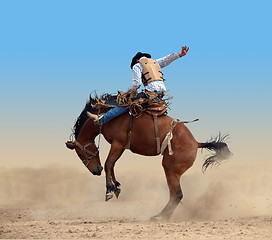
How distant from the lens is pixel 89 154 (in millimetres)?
11656

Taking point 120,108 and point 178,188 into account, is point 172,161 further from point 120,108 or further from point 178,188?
point 120,108

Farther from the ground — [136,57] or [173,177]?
[136,57]

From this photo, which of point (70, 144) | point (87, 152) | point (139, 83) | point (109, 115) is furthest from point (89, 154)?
point (139, 83)

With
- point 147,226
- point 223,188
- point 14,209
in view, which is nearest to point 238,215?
point 223,188

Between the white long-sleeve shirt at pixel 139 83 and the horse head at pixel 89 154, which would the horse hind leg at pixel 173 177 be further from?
the horse head at pixel 89 154

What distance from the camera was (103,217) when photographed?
12.5 m

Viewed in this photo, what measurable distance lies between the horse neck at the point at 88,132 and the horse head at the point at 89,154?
107 mm

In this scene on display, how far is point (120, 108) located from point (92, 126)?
0.91m

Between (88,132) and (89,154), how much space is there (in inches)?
19.4

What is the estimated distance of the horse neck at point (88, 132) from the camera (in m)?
11.5

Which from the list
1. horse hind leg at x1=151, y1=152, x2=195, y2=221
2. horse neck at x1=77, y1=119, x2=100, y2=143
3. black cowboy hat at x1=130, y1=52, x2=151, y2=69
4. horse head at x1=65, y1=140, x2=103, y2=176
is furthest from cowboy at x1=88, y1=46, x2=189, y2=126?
horse hind leg at x1=151, y1=152, x2=195, y2=221

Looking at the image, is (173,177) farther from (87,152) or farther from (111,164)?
(87,152)

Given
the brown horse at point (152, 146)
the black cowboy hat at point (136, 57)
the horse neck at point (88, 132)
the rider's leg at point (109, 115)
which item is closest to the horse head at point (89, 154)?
the horse neck at point (88, 132)

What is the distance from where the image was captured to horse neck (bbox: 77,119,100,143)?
1148 centimetres
